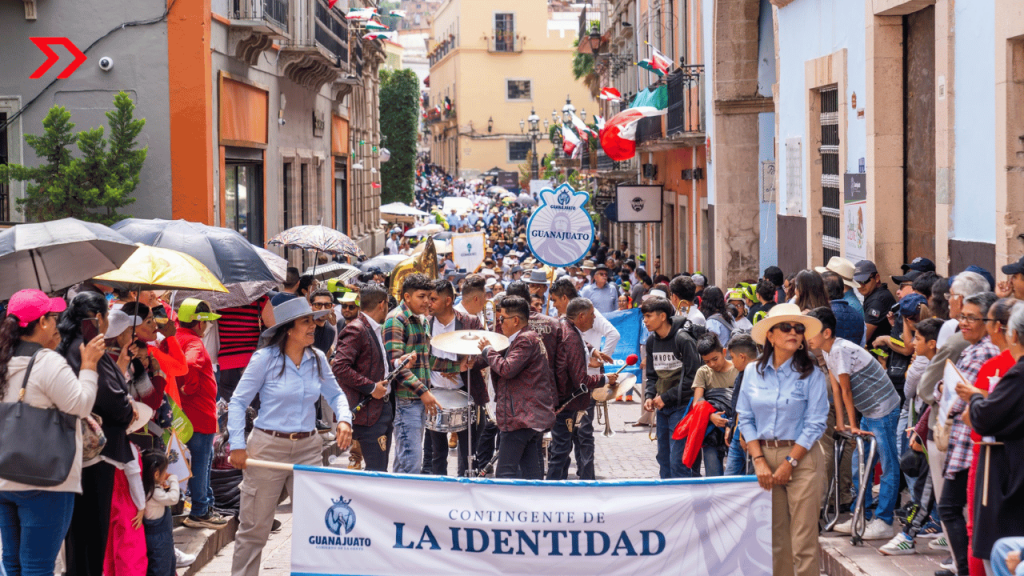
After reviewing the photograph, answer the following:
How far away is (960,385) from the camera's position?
234 inches

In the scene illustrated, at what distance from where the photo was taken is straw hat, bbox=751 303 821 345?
6.72 m

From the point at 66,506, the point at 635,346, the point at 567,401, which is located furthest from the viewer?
the point at 635,346

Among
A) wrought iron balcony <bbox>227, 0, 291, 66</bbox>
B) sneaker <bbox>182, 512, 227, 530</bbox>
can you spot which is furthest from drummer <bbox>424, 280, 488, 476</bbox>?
wrought iron balcony <bbox>227, 0, 291, 66</bbox>

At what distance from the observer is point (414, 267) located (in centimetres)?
1563

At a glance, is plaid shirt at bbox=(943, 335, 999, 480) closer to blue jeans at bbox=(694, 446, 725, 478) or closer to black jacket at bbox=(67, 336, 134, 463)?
blue jeans at bbox=(694, 446, 725, 478)

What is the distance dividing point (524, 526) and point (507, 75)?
8036 cm

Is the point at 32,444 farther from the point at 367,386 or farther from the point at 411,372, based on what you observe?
the point at 411,372

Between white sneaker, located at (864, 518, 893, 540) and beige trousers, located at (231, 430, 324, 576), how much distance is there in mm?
3809

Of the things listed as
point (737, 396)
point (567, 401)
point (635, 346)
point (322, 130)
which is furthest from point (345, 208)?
point (737, 396)

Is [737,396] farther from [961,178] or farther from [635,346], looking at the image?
[635,346]

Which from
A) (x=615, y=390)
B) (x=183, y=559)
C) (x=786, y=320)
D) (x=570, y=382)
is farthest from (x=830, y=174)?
(x=183, y=559)

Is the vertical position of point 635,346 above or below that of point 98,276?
below

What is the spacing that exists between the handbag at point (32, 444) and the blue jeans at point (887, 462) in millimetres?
5011

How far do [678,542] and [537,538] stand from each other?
742 millimetres
